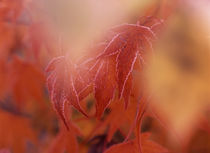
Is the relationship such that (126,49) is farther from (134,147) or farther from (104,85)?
(134,147)

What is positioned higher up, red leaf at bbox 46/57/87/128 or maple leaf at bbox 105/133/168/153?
red leaf at bbox 46/57/87/128

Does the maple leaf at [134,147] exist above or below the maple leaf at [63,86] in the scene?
below

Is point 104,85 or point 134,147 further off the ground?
point 104,85

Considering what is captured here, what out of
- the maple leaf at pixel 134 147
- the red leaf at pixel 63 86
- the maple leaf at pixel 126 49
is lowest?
the maple leaf at pixel 134 147

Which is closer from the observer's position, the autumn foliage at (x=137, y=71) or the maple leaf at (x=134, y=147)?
the autumn foliage at (x=137, y=71)

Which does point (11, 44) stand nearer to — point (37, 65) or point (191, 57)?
point (37, 65)

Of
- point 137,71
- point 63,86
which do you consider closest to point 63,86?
point 63,86

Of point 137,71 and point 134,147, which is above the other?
point 137,71

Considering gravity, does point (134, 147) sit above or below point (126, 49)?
below

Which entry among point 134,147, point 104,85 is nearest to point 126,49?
point 104,85

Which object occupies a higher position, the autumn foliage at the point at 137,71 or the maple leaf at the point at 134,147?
the autumn foliage at the point at 137,71

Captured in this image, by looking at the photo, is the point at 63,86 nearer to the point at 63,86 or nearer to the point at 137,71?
the point at 63,86
